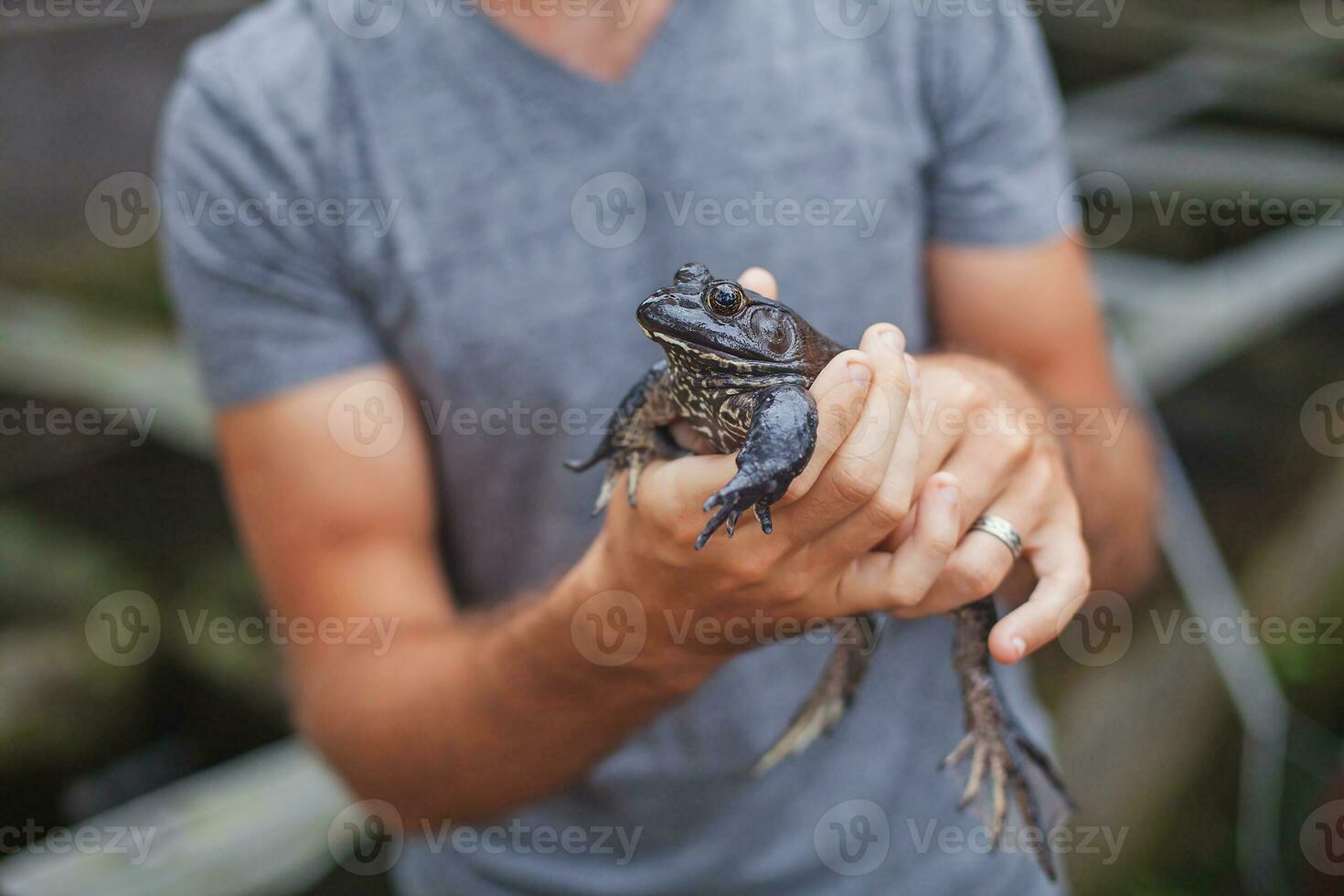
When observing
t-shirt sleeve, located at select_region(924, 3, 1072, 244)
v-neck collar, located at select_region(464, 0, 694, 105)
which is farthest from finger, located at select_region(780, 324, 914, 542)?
t-shirt sleeve, located at select_region(924, 3, 1072, 244)

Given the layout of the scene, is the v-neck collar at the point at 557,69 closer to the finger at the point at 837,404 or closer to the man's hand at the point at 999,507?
the man's hand at the point at 999,507

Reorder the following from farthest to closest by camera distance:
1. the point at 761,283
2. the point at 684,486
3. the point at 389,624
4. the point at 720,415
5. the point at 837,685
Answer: the point at 389,624 < the point at 837,685 < the point at 761,283 < the point at 720,415 < the point at 684,486

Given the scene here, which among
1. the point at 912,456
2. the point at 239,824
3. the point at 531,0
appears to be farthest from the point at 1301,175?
the point at 239,824

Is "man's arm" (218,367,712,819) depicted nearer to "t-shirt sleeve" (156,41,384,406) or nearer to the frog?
"t-shirt sleeve" (156,41,384,406)

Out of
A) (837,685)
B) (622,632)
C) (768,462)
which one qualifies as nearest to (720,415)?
(768,462)

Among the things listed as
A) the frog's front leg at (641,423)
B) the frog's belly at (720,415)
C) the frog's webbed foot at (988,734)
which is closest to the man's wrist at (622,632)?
the frog's front leg at (641,423)

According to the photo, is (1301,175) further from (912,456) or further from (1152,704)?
(912,456)

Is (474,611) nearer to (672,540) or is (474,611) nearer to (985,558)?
(672,540)
